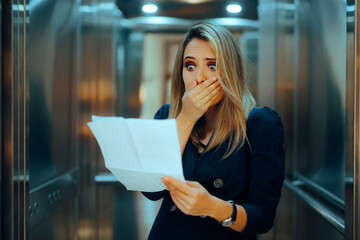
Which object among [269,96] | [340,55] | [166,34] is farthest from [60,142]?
[340,55]

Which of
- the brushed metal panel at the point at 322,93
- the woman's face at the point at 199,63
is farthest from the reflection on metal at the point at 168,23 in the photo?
the woman's face at the point at 199,63

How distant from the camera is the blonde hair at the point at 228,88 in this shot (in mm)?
1085

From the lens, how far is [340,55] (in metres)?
1.26

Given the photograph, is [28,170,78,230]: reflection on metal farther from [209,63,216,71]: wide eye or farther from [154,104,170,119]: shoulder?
[209,63,216,71]: wide eye

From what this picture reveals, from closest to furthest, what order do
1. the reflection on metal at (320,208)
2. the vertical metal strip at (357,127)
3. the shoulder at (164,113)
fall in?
the vertical metal strip at (357,127), the reflection on metal at (320,208), the shoulder at (164,113)

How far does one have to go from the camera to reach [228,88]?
109 centimetres

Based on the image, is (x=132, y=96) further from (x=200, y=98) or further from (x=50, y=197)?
(x=200, y=98)

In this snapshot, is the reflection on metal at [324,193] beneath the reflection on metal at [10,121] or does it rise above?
beneath

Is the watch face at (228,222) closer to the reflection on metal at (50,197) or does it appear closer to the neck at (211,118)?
the neck at (211,118)

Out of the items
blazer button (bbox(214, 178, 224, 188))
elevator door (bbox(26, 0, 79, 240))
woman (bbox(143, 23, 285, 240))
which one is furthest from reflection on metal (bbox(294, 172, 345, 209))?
elevator door (bbox(26, 0, 79, 240))

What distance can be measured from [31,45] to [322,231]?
127 centimetres

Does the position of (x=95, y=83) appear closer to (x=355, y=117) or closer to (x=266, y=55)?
(x=266, y=55)

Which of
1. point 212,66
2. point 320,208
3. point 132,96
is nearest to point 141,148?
point 212,66

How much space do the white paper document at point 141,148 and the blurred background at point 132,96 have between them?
374 millimetres
